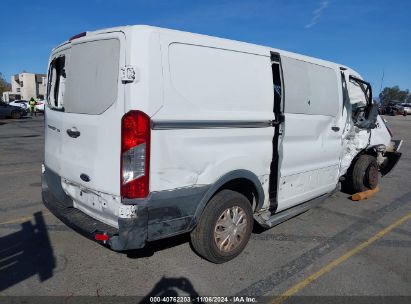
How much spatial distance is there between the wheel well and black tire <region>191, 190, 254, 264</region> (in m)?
0.09

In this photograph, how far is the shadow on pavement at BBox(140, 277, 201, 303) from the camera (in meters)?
3.30

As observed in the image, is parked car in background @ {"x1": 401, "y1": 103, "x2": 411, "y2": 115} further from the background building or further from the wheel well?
the background building

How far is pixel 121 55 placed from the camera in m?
3.09

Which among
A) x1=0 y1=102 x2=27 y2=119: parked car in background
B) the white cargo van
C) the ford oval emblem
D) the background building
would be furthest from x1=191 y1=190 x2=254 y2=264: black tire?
the background building

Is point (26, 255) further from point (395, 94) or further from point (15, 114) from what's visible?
point (395, 94)

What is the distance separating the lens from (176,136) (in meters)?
3.21

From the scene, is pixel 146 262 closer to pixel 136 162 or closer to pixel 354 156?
pixel 136 162

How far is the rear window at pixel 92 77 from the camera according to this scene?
3.19 meters

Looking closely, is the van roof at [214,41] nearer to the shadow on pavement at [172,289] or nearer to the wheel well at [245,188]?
the wheel well at [245,188]

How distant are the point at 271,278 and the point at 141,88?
2183 mm

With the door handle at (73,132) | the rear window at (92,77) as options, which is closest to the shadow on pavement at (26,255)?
the door handle at (73,132)

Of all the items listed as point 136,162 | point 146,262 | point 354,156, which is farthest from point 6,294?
point 354,156

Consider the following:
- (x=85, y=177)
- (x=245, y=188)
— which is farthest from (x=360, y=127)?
(x=85, y=177)

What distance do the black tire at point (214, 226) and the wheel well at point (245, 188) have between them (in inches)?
3.6
